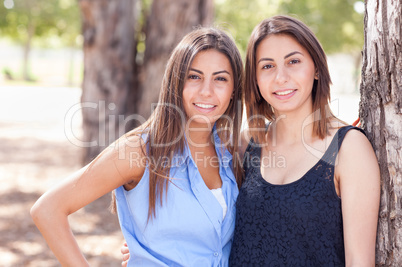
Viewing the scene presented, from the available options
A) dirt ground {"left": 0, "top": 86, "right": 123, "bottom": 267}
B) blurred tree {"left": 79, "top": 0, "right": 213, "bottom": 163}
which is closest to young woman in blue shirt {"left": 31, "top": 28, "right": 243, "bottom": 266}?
dirt ground {"left": 0, "top": 86, "right": 123, "bottom": 267}

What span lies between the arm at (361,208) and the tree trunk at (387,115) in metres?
0.04

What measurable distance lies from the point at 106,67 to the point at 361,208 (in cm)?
497

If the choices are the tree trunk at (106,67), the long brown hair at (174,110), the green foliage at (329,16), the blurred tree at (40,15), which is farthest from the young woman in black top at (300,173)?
the blurred tree at (40,15)

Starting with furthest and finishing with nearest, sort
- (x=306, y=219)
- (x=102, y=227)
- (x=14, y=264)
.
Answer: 1. (x=102, y=227)
2. (x=14, y=264)
3. (x=306, y=219)

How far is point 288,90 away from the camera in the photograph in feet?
7.34

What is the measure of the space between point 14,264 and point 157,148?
2.90 meters

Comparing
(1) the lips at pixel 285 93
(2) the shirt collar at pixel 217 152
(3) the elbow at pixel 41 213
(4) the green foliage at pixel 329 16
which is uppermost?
(4) the green foliage at pixel 329 16

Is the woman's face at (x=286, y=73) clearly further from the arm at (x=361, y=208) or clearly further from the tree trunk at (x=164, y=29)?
the tree trunk at (x=164, y=29)

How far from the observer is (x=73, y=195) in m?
2.12

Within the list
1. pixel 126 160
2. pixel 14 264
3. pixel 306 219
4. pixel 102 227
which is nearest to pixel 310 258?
pixel 306 219

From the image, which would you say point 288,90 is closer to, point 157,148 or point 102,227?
point 157,148

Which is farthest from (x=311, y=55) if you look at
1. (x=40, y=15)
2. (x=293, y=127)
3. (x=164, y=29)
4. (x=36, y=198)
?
(x=40, y=15)

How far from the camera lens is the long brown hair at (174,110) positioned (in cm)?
221

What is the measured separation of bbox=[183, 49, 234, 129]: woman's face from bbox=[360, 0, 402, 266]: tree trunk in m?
0.81
